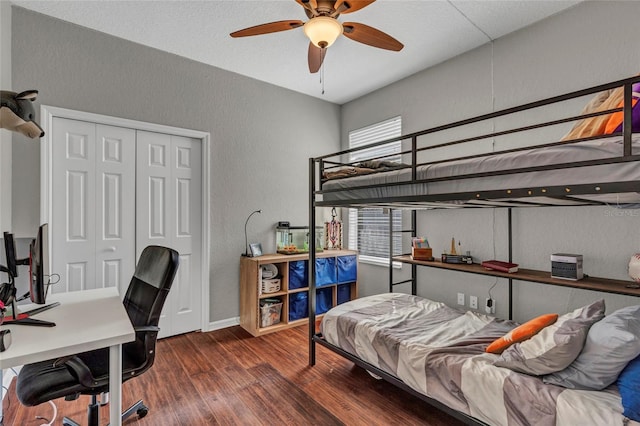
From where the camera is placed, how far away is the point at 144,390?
2195 millimetres

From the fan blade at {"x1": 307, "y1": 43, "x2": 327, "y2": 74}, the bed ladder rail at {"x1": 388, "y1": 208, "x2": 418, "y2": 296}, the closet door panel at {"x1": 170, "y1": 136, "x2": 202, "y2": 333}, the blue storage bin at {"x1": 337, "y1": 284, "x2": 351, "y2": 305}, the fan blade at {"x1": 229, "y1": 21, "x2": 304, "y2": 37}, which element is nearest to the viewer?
the fan blade at {"x1": 229, "y1": 21, "x2": 304, "y2": 37}

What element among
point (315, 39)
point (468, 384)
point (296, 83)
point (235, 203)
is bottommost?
point (468, 384)

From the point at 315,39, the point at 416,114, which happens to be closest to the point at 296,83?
the point at 416,114

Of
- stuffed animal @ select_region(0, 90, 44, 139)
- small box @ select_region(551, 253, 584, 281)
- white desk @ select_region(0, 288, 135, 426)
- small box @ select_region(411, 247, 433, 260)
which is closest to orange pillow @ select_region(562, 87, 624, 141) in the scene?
small box @ select_region(551, 253, 584, 281)

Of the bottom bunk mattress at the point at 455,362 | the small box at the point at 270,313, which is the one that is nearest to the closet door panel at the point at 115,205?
the small box at the point at 270,313

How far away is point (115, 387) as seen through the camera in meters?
1.31

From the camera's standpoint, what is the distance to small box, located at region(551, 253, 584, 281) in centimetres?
212

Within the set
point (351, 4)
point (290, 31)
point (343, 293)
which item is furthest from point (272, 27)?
point (343, 293)

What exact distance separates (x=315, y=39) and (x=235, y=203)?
6.95ft

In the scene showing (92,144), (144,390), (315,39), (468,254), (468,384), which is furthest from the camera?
(468,254)

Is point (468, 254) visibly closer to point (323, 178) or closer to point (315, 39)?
point (323, 178)

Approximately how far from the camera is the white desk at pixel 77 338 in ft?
3.82

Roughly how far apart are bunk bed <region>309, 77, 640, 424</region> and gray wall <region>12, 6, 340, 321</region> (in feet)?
3.96

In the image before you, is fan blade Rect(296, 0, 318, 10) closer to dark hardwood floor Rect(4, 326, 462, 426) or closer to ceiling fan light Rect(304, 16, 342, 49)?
ceiling fan light Rect(304, 16, 342, 49)
